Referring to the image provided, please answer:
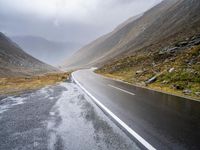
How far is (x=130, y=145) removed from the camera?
16.9ft

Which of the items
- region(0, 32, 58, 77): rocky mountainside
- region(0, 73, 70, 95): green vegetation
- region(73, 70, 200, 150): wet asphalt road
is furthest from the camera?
region(0, 32, 58, 77): rocky mountainside

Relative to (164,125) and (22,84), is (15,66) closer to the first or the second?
(22,84)

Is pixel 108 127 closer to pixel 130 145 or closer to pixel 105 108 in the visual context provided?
pixel 130 145

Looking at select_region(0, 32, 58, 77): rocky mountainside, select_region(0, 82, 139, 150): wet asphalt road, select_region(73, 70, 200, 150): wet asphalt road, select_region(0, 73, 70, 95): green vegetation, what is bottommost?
select_region(0, 82, 139, 150): wet asphalt road

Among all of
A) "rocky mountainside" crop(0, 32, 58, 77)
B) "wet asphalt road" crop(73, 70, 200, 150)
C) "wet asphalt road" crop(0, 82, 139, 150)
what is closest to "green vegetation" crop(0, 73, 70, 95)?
"wet asphalt road" crop(0, 82, 139, 150)

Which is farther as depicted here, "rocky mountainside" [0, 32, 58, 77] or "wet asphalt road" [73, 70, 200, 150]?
"rocky mountainside" [0, 32, 58, 77]

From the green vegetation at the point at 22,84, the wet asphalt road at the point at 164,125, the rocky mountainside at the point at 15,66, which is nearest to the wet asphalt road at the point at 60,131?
the wet asphalt road at the point at 164,125

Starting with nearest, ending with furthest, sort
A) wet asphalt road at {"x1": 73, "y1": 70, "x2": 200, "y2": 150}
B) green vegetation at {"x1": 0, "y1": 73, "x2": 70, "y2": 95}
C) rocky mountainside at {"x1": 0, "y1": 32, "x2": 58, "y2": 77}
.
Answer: wet asphalt road at {"x1": 73, "y1": 70, "x2": 200, "y2": 150}, green vegetation at {"x1": 0, "y1": 73, "x2": 70, "y2": 95}, rocky mountainside at {"x1": 0, "y1": 32, "x2": 58, "y2": 77}

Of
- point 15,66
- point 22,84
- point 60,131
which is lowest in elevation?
point 60,131

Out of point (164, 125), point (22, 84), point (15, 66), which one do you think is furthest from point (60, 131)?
point (15, 66)

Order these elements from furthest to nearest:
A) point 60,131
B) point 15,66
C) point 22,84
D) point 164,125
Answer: point 15,66
point 22,84
point 164,125
point 60,131

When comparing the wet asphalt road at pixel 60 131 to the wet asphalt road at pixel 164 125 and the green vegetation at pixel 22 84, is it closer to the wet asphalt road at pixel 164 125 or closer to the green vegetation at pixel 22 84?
the wet asphalt road at pixel 164 125

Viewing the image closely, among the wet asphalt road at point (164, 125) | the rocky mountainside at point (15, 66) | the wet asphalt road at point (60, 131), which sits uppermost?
the rocky mountainside at point (15, 66)

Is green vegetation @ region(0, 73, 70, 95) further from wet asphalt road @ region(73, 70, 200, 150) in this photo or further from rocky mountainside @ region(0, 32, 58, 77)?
rocky mountainside @ region(0, 32, 58, 77)
